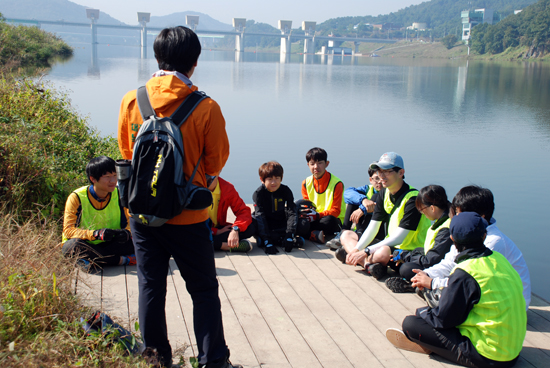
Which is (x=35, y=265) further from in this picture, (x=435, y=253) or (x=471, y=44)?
(x=471, y=44)

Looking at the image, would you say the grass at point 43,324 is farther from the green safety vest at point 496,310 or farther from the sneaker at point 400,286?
the sneaker at point 400,286

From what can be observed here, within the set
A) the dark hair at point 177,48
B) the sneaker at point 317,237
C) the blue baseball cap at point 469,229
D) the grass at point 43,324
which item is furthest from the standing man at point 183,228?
the sneaker at point 317,237

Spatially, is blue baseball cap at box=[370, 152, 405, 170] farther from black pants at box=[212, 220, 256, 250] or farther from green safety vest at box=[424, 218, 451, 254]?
black pants at box=[212, 220, 256, 250]

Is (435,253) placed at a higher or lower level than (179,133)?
lower

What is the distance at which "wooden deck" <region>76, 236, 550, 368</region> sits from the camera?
2619 mm

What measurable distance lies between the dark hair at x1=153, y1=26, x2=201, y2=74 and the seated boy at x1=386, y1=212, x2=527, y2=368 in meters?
1.52

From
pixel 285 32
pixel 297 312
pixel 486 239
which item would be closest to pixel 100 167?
pixel 297 312

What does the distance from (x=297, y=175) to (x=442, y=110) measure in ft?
34.2

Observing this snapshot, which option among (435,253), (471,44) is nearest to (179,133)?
(435,253)

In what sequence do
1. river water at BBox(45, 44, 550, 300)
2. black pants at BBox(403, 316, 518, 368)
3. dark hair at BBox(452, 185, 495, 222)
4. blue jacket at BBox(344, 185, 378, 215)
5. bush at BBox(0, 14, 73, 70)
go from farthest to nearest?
1. bush at BBox(0, 14, 73, 70)
2. river water at BBox(45, 44, 550, 300)
3. blue jacket at BBox(344, 185, 378, 215)
4. dark hair at BBox(452, 185, 495, 222)
5. black pants at BBox(403, 316, 518, 368)

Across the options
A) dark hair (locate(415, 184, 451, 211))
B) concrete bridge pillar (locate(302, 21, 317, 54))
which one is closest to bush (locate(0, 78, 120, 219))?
dark hair (locate(415, 184, 451, 211))

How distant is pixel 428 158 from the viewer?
10.4m

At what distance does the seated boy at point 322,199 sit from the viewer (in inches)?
186

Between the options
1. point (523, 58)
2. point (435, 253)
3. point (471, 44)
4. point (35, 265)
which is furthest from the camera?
point (471, 44)
